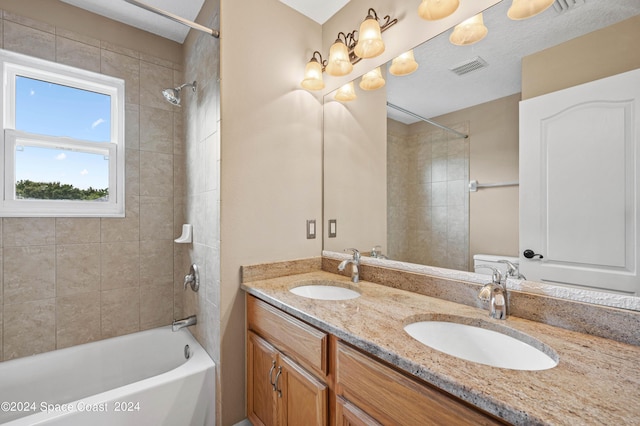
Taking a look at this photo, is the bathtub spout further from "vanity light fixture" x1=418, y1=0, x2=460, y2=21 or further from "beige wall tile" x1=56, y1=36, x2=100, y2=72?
"vanity light fixture" x1=418, y1=0, x2=460, y2=21

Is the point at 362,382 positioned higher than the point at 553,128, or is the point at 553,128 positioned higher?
the point at 553,128

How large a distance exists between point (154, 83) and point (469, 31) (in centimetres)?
214

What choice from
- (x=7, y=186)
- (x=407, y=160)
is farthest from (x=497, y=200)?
(x=7, y=186)

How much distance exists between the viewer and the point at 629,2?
0.85 meters

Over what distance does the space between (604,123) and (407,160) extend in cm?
73

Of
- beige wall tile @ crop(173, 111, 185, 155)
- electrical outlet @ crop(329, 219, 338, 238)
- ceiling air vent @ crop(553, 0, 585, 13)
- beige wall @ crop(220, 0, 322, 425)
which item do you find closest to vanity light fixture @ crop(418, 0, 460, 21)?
ceiling air vent @ crop(553, 0, 585, 13)

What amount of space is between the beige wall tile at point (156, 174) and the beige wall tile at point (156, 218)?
5cm

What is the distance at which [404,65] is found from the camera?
1476 mm

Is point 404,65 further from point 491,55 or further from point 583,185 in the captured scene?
point 583,185

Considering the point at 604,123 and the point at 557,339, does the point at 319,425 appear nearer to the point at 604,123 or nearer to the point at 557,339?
the point at 557,339

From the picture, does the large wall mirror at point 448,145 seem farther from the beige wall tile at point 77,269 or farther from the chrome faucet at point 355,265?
the beige wall tile at point 77,269

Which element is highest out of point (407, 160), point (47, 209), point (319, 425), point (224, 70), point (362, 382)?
point (224, 70)

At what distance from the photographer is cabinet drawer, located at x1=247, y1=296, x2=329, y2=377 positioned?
41.9 inches

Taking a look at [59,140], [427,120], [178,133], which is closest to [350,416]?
[427,120]
